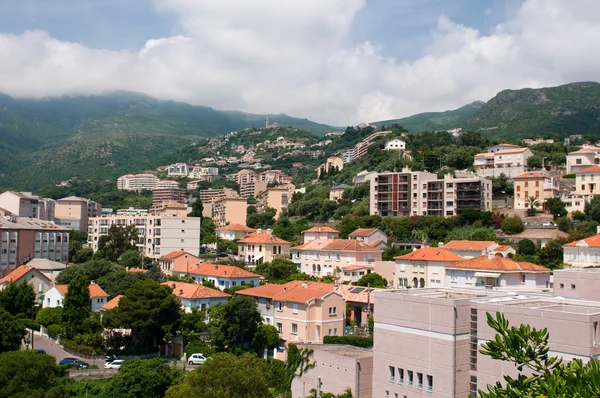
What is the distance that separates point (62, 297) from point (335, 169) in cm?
8862

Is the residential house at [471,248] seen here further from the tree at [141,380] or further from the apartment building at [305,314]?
the tree at [141,380]

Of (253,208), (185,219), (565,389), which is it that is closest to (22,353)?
(565,389)

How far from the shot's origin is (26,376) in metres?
32.2

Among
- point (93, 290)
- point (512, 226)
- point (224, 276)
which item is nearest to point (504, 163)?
point (512, 226)

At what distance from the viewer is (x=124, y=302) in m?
42.3

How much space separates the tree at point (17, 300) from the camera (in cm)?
4850

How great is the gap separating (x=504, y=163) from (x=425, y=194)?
66.0 feet

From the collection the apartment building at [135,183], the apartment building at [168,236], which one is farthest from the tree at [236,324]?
the apartment building at [135,183]

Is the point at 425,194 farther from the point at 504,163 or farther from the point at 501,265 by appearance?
the point at 501,265

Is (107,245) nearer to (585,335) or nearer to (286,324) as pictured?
(286,324)

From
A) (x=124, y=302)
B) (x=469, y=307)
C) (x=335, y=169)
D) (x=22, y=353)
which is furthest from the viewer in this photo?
(x=335, y=169)

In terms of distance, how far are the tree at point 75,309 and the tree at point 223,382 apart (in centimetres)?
1931

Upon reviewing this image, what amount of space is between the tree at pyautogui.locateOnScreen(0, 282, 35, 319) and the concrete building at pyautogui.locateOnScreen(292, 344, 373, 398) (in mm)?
27559

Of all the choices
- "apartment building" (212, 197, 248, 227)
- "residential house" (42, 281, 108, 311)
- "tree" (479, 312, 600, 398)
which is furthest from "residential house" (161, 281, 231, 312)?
"apartment building" (212, 197, 248, 227)
